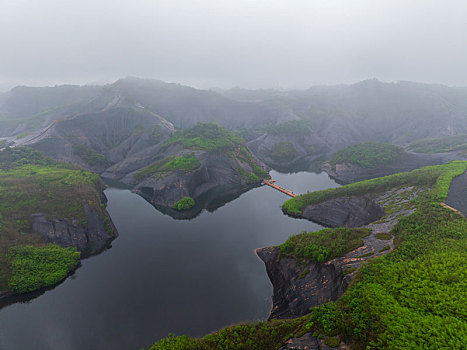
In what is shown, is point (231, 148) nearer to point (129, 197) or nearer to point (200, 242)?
point (129, 197)

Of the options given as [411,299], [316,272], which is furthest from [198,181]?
[411,299]

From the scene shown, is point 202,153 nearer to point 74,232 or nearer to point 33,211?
point 74,232

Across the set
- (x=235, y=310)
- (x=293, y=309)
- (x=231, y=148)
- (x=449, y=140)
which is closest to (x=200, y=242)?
(x=235, y=310)

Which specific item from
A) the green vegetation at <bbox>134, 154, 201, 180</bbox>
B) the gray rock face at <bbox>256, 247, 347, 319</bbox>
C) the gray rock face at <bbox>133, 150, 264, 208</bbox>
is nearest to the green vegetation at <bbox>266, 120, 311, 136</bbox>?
the gray rock face at <bbox>133, 150, 264, 208</bbox>

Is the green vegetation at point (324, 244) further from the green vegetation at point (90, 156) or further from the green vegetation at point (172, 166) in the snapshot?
the green vegetation at point (90, 156)

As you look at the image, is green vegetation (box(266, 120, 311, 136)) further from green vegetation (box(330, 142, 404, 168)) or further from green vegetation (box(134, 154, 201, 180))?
green vegetation (box(134, 154, 201, 180))

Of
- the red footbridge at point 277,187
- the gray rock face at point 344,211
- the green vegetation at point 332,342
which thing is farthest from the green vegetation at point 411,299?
the red footbridge at point 277,187
